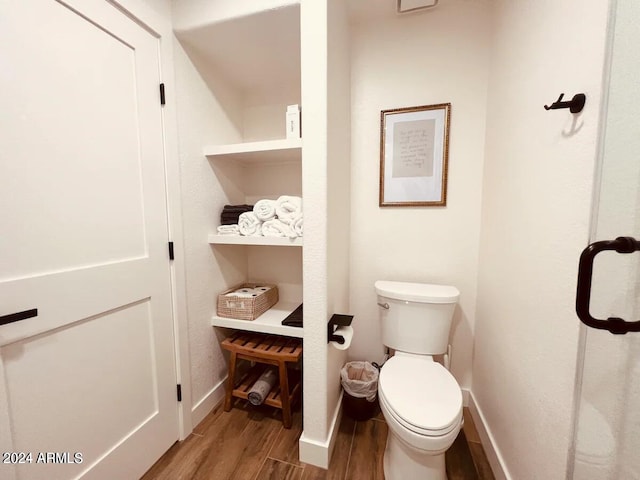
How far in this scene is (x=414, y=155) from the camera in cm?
149

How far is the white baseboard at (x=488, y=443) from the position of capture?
1.06 m

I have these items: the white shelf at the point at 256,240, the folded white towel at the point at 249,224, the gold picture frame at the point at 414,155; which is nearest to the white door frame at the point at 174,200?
the white shelf at the point at 256,240

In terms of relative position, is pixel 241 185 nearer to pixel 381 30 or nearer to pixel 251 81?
pixel 251 81

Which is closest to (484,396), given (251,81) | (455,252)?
(455,252)

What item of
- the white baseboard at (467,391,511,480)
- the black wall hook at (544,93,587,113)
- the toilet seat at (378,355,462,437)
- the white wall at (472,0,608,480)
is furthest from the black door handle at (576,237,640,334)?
the white baseboard at (467,391,511,480)

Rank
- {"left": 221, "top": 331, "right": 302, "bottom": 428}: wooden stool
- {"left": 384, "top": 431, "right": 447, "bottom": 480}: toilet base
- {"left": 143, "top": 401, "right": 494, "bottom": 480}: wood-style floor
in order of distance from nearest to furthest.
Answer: {"left": 384, "top": 431, "right": 447, "bottom": 480}: toilet base < {"left": 143, "top": 401, "right": 494, "bottom": 480}: wood-style floor < {"left": 221, "top": 331, "right": 302, "bottom": 428}: wooden stool

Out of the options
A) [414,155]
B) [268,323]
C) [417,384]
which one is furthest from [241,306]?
[414,155]

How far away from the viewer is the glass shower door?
54 centimetres

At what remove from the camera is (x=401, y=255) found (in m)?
1.56

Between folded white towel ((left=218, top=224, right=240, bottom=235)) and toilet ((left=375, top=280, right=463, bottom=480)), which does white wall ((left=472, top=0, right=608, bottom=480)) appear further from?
folded white towel ((left=218, top=224, right=240, bottom=235))

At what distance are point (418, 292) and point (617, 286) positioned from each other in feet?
2.58

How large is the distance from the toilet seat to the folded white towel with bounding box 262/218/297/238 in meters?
0.85

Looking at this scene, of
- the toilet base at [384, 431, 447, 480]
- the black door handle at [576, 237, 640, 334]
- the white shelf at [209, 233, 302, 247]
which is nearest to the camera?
the black door handle at [576, 237, 640, 334]

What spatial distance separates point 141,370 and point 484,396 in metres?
1.75
